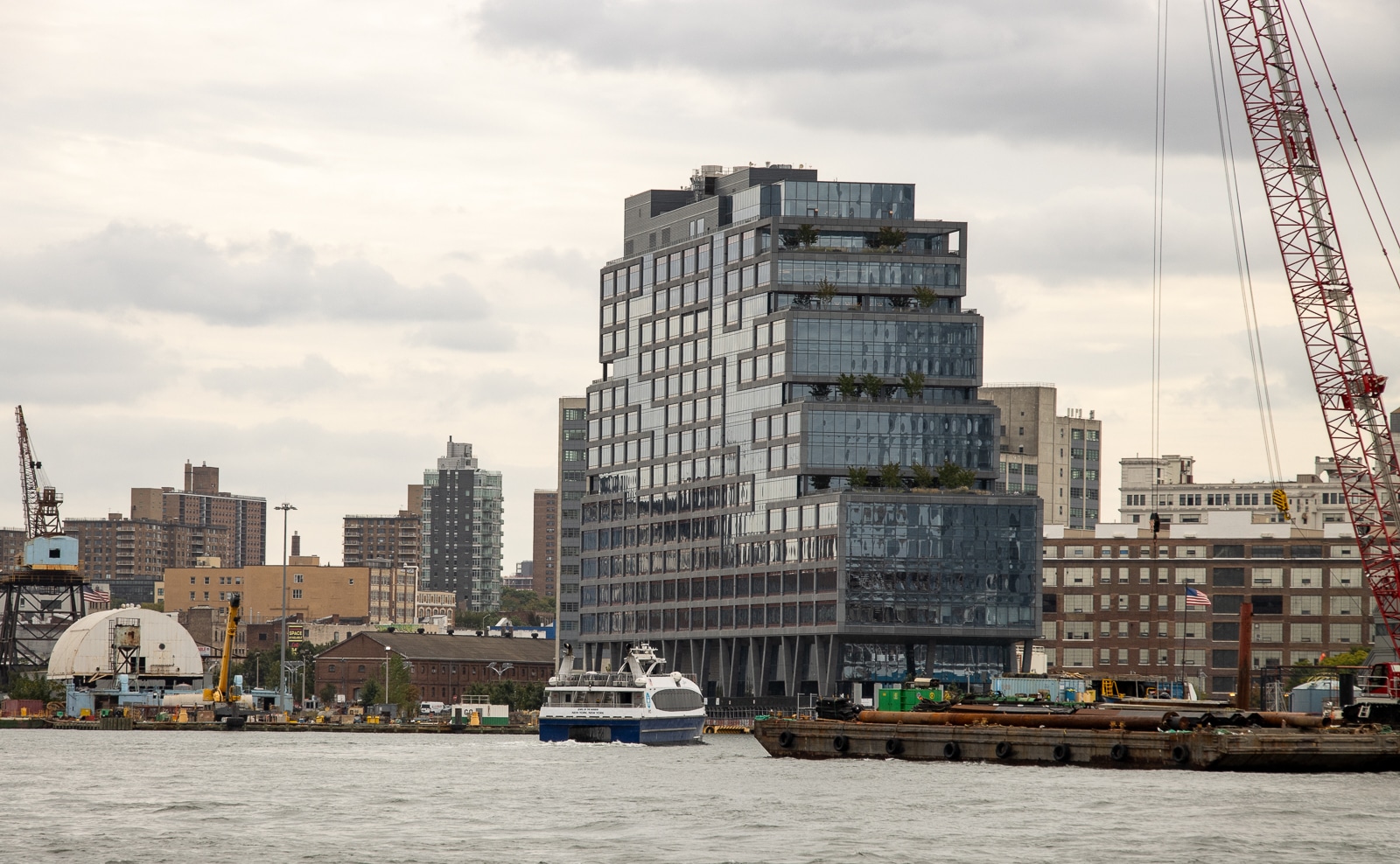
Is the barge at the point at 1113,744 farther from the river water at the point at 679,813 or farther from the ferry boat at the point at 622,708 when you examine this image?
the ferry boat at the point at 622,708

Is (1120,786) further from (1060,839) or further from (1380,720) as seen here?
(1380,720)

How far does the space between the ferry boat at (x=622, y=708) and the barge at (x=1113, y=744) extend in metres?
28.5

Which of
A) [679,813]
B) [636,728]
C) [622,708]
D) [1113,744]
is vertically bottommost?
[636,728]

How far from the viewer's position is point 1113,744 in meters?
124

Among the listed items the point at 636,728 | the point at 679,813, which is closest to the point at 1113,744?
the point at 679,813

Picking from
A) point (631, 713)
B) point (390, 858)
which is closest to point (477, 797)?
point (390, 858)

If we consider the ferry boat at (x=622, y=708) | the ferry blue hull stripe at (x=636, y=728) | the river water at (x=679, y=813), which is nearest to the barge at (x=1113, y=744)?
the river water at (x=679, y=813)

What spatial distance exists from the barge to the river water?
142cm

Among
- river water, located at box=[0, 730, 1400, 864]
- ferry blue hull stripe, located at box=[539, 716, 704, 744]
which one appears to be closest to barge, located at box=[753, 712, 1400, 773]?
river water, located at box=[0, 730, 1400, 864]

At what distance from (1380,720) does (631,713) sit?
55424 millimetres

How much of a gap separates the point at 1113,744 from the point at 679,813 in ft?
127

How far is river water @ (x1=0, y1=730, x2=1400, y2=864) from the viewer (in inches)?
3086

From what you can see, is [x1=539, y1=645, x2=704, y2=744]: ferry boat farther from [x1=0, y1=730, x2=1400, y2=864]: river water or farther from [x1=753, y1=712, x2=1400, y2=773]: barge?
[x1=753, y1=712, x2=1400, y2=773]: barge

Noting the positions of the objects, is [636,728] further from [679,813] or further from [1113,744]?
[679,813]
